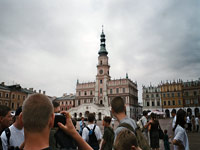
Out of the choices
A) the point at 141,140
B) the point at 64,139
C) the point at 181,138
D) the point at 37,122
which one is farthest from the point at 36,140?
the point at 181,138

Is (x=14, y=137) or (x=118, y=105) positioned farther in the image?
(x=118, y=105)

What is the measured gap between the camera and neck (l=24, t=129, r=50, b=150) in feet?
4.19

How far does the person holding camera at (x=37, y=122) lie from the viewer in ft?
4.24

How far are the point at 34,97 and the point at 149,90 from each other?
58.5 m

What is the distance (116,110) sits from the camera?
287 centimetres

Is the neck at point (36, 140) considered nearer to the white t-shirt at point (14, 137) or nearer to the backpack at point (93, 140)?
the white t-shirt at point (14, 137)

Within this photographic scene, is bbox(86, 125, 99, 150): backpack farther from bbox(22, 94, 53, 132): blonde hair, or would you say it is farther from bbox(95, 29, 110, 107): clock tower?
bbox(95, 29, 110, 107): clock tower

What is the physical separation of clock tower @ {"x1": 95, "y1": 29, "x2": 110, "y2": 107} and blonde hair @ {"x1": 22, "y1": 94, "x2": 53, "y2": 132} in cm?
4999

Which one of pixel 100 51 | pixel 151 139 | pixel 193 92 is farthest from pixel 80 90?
pixel 151 139

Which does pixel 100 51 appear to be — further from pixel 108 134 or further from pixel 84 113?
pixel 108 134

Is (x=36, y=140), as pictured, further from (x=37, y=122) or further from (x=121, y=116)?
(x=121, y=116)

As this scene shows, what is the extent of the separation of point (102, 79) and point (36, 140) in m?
51.7

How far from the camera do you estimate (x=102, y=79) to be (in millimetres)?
53000

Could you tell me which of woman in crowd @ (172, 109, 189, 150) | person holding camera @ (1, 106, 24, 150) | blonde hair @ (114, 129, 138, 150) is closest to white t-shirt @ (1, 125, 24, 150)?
person holding camera @ (1, 106, 24, 150)
